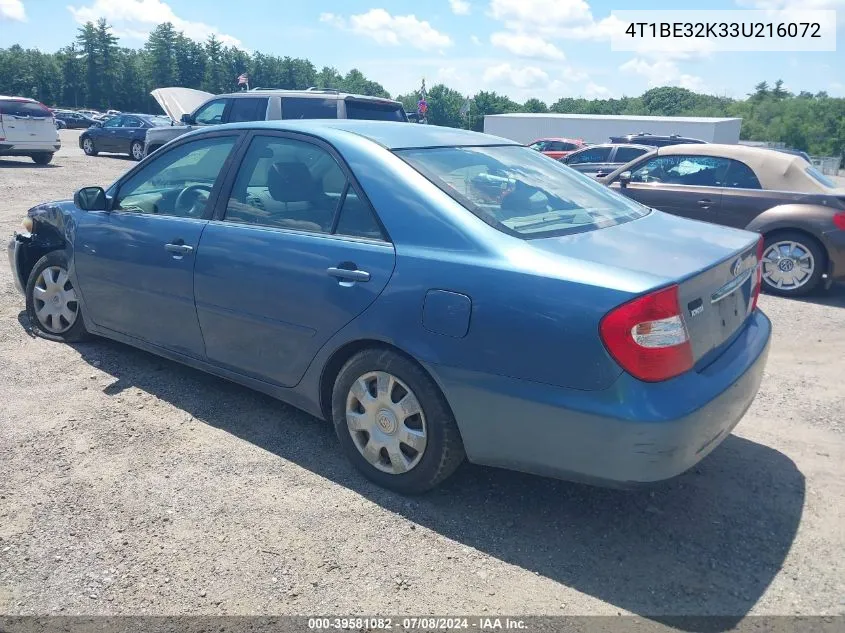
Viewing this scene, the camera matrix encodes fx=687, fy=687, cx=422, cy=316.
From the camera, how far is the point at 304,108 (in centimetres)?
1130

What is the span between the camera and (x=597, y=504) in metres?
3.20

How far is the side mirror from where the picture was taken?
4418 millimetres

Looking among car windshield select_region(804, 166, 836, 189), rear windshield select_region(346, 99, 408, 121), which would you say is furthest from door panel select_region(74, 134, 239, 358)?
rear windshield select_region(346, 99, 408, 121)

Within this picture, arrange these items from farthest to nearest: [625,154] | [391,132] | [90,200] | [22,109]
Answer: [22,109] → [625,154] → [90,200] → [391,132]

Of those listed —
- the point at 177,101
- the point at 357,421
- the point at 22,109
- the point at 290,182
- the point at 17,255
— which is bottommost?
the point at 357,421

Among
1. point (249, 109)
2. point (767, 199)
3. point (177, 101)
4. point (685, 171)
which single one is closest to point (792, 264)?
point (767, 199)

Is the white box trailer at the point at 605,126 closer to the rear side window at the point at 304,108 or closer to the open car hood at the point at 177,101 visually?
the open car hood at the point at 177,101

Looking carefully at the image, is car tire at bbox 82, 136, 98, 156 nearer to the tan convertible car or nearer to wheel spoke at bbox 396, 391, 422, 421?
the tan convertible car

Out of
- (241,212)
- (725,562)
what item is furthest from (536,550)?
(241,212)

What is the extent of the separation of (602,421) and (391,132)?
6.44 feet

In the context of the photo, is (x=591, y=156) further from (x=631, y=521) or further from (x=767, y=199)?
(x=631, y=521)

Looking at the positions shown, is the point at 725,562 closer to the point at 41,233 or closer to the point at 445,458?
the point at 445,458

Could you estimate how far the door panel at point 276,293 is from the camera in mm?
3162

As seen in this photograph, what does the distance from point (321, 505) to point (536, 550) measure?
0.99 metres
